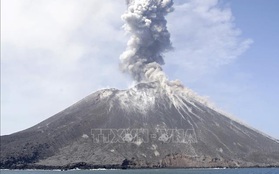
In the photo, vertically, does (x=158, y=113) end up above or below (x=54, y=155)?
above

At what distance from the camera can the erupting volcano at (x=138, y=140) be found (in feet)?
529

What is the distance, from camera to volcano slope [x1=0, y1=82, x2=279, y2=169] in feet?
528

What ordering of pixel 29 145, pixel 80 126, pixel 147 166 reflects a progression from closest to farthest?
1. pixel 147 166
2. pixel 29 145
3. pixel 80 126

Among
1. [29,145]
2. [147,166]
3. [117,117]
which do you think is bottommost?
[147,166]

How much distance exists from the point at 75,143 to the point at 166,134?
3562 cm

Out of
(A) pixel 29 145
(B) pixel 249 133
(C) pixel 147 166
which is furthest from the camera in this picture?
(B) pixel 249 133

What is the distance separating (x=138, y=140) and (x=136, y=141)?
97cm

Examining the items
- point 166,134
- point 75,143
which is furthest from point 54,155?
point 166,134

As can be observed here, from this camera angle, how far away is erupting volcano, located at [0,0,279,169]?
161 m

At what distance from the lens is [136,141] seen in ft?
570

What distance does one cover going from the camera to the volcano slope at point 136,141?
528 feet

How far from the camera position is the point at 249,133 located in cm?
19775

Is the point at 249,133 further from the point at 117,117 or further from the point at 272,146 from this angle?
the point at 117,117

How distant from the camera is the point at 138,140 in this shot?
6860 inches
